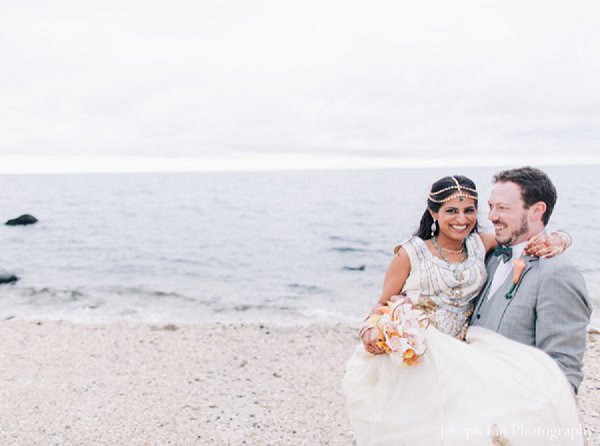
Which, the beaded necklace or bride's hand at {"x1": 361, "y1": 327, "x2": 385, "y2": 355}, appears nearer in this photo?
bride's hand at {"x1": 361, "y1": 327, "x2": 385, "y2": 355}

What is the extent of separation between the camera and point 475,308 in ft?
13.4

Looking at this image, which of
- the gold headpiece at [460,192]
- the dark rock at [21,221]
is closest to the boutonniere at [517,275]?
the gold headpiece at [460,192]

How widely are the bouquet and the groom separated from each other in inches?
25.6

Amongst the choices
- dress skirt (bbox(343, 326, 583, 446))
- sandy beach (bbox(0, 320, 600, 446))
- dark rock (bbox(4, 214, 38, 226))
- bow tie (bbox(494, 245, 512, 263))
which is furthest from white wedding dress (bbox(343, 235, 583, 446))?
dark rock (bbox(4, 214, 38, 226))

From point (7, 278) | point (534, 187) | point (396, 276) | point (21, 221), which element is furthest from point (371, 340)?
point (21, 221)

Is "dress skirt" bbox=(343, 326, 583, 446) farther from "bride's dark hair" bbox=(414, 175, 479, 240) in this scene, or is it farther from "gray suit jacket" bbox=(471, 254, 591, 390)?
"bride's dark hair" bbox=(414, 175, 479, 240)

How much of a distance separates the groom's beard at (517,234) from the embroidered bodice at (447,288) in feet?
1.35

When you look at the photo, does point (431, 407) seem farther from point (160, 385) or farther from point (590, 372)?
point (590, 372)

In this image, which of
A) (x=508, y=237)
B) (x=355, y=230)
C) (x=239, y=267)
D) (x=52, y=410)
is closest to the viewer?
(x=508, y=237)

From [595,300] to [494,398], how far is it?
16328mm

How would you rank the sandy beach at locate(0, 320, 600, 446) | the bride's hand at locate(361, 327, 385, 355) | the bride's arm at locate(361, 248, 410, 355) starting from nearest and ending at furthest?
the bride's hand at locate(361, 327, 385, 355) → the bride's arm at locate(361, 248, 410, 355) → the sandy beach at locate(0, 320, 600, 446)

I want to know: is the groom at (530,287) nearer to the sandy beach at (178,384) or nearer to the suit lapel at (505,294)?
the suit lapel at (505,294)

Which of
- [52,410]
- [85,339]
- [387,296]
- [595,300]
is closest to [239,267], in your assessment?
[85,339]

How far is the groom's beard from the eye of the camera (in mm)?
3734
